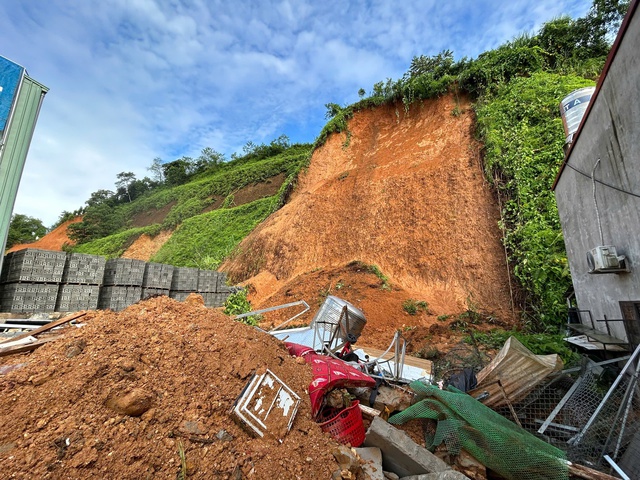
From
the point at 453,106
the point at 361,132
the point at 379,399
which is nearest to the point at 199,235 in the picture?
the point at 361,132

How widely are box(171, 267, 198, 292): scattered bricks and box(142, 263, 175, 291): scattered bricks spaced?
409 mm

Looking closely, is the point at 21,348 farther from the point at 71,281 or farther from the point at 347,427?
the point at 71,281

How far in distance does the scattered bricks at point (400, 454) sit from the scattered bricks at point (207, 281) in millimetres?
10864

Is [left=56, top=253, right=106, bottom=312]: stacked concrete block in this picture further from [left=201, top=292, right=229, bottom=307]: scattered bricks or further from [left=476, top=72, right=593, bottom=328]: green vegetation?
[left=476, top=72, right=593, bottom=328]: green vegetation

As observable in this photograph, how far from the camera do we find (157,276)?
10.9 metres

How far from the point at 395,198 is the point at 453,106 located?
18.0ft

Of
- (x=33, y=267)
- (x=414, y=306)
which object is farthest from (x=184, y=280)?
(x=414, y=306)

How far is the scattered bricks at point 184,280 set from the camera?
38.9ft

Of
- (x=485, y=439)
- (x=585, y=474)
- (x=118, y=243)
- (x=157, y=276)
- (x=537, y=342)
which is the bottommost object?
(x=585, y=474)

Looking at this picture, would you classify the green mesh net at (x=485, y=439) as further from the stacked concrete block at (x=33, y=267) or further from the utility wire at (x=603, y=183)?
the stacked concrete block at (x=33, y=267)

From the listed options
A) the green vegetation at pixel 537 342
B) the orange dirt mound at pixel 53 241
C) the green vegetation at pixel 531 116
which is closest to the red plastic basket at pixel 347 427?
the green vegetation at pixel 537 342

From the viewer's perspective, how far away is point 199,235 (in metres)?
25.5

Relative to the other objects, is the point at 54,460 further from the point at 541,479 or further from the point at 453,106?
the point at 453,106

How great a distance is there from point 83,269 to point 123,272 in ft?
3.90
